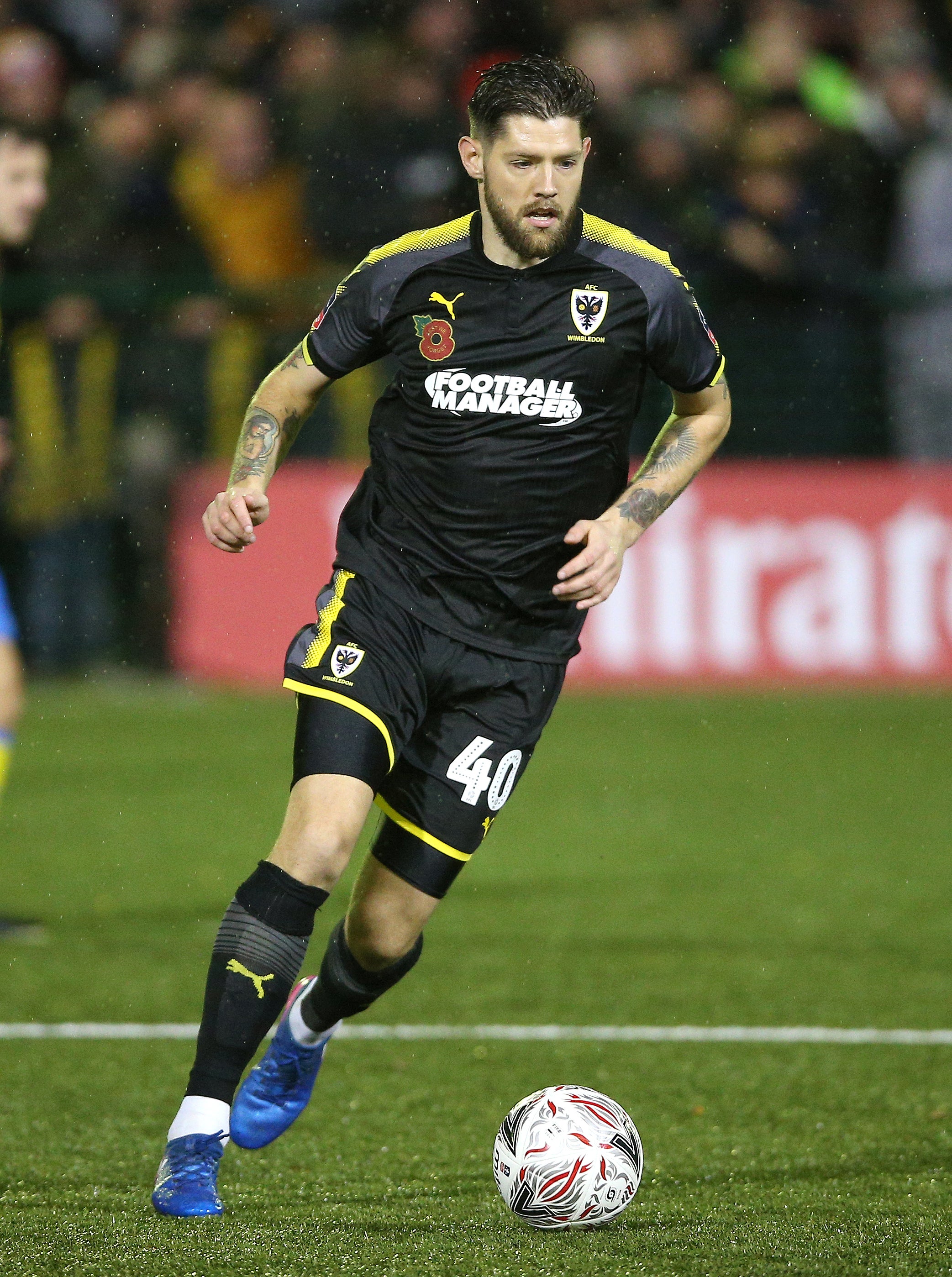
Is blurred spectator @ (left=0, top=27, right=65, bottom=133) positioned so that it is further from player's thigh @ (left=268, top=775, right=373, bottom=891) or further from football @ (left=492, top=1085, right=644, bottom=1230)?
football @ (left=492, top=1085, right=644, bottom=1230)

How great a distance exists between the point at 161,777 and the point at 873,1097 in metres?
5.15

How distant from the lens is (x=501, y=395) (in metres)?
4.12

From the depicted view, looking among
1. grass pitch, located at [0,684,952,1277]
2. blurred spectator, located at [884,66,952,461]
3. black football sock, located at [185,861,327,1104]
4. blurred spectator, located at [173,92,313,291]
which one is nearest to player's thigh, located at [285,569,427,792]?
black football sock, located at [185,861,327,1104]

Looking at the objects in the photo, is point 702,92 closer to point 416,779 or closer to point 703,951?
point 703,951

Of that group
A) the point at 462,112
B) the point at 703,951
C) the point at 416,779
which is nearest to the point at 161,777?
the point at 703,951

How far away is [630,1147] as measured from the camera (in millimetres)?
3785

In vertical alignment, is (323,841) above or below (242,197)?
above

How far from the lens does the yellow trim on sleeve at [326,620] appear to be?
13.4 ft

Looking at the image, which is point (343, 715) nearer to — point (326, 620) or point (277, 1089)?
point (326, 620)

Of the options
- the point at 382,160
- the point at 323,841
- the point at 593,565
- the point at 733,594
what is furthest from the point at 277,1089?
the point at 382,160

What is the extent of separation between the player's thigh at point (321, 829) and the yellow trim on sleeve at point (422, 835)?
12.2 inches

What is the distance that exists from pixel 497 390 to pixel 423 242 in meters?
0.39

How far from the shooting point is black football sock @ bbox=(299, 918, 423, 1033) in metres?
4.37

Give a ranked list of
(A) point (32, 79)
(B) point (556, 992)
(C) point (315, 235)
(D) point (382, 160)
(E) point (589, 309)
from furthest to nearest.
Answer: (A) point (32, 79)
(C) point (315, 235)
(D) point (382, 160)
(B) point (556, 992)
(E) point (589, 309)
